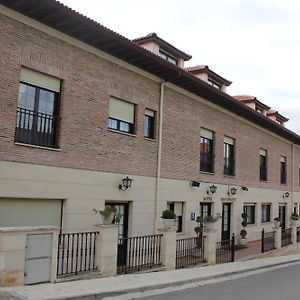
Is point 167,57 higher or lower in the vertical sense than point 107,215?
higher

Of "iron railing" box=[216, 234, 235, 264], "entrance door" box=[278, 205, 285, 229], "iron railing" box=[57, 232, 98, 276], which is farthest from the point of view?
"entrance door" box=[278, 205, 285, 229]

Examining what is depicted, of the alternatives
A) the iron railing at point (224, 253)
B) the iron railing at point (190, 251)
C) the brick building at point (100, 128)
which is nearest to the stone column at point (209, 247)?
the iron railing at point (190, 251)

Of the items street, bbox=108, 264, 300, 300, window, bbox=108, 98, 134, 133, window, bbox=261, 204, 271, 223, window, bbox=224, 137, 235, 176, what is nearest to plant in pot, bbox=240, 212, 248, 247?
window, bbox=224, 137, 235, 176

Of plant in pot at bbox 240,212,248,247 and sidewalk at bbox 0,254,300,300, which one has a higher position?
plant in pot at bbox 240,212,248,247

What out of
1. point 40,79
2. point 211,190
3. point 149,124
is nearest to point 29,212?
point 40,79

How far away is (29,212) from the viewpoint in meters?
11.0

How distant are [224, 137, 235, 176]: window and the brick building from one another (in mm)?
60

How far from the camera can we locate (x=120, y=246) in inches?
528

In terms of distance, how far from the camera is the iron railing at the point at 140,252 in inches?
505

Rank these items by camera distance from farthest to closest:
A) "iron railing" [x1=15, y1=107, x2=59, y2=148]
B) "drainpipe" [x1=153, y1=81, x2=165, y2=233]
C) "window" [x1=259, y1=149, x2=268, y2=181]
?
1. "window" [x1=259, y1=149, x2=268, y2=181]
2. "drainpipe" [x1=153, y1=81, x2=165, y2=233]
3. "iron railing" [x1=15, y1=107, x2=59, y2=148]

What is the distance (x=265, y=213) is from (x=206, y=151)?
887 centimetres

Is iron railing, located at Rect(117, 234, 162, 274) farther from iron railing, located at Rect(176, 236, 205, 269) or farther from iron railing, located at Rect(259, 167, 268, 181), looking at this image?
iron railing, located at Rect(259, 167, 268, 181)

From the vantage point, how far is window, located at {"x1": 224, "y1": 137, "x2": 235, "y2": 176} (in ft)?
69.6

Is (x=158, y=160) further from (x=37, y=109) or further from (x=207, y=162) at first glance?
(x=37, y=109)
